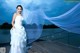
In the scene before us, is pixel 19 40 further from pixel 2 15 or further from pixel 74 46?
pixel 74 46

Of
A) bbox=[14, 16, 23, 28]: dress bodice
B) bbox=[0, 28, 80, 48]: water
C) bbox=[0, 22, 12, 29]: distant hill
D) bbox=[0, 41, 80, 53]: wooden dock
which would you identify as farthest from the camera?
bbox=[0, 41, 80, 53]: wooden dock

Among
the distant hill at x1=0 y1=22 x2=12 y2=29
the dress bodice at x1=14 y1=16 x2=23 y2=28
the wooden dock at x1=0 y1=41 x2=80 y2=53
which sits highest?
the dress bodice at x1=14 y1=16 x2=23 y2=28

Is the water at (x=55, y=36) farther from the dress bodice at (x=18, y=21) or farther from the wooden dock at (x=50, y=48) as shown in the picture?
the dress bodice at (x=18, y=21)

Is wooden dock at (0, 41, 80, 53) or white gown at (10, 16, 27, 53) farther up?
white gown at (10, 16, 27, 53)

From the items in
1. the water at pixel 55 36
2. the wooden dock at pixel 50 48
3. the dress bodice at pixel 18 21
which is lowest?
the wooden dock at pixel 50 48

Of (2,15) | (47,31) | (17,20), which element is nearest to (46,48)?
(47,31)

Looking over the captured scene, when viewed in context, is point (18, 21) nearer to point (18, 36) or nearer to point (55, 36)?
point (18, 36)

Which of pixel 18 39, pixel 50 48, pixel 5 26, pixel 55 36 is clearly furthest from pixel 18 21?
pixel 50 48

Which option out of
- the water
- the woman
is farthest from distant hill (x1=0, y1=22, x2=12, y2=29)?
the woman

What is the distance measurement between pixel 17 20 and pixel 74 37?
7.17 ft

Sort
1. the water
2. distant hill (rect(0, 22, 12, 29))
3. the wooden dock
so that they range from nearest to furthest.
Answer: distant hill (rect(0, 22, 12, 29))
the water
the wooden dock

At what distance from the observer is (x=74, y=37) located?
21.4 feet

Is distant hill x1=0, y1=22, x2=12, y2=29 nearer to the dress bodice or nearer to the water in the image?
the water

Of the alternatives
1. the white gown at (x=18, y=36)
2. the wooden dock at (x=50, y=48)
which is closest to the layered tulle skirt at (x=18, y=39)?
the white gown at (x=18, y=36)
